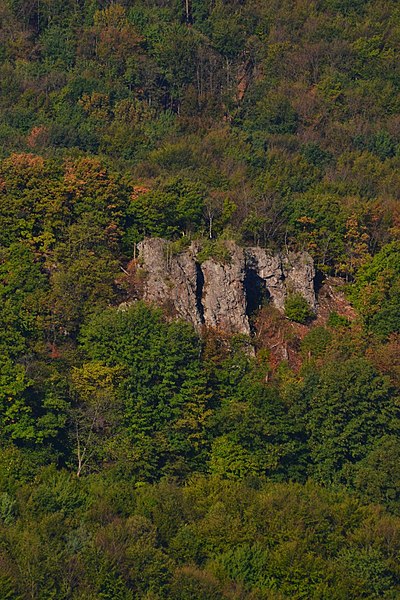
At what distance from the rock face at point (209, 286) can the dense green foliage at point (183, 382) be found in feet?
2.40

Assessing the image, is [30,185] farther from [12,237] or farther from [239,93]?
[239,93]

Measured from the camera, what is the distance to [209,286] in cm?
6738

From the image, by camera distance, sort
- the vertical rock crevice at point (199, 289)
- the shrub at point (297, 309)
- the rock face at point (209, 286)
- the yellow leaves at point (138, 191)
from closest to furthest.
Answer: the rock face at point (209, 286)
the vertical rock crevice at point (199, 289)
the shrub at point (297, 309)
the yellow leaves at point (138, 191)

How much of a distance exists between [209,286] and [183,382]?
749 centimetres

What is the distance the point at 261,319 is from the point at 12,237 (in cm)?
1287

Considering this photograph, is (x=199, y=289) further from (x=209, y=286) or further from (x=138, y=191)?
(x=138, y=191)

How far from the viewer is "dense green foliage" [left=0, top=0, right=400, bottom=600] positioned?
52.3 metres

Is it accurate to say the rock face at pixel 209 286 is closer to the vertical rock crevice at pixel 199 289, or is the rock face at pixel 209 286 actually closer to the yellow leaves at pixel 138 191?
the vertical rock crevice at pixel 199 289

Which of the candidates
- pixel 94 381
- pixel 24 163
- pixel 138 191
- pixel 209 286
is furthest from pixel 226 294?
pixel 24 163

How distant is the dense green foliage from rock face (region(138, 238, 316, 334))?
733 millimetres

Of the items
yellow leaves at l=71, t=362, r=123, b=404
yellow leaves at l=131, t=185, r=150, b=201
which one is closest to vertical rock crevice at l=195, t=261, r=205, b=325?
yellow leaves at l=131, t=185, r=150, b=201

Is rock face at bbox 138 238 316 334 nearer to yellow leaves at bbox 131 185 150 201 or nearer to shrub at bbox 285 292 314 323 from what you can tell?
shrub at bbox 285 292 314 323

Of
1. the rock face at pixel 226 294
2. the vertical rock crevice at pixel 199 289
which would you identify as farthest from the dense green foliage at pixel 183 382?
the vertical rock crevice at pixel 199 289

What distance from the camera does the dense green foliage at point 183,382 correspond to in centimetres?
5231
